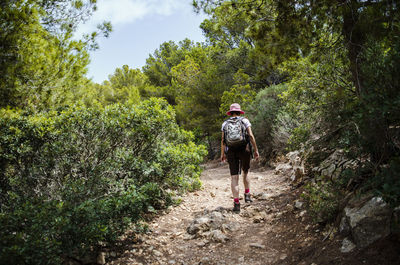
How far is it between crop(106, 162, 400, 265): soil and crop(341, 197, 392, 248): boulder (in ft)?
0.25

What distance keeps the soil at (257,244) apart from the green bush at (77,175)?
1.33 feet

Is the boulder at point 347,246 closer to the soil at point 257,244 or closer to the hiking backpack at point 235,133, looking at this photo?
the soil at point 257,244

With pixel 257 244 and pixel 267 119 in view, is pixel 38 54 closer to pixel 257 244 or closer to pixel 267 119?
pixel 257 244

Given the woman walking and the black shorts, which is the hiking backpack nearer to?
the woman walking

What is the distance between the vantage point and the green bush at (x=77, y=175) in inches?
94.5

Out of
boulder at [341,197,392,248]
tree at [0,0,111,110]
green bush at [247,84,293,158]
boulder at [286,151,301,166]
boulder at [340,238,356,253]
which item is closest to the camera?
boulder at [341,197,392,248]

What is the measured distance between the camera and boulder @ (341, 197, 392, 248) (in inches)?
86.4

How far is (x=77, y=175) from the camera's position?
3693mm

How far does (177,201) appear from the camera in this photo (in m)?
4.93

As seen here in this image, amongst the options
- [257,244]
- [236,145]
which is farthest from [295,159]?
[257,244]

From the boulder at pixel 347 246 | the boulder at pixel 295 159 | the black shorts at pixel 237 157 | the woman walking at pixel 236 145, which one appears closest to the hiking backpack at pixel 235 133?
the woman walking at pixel 236 145

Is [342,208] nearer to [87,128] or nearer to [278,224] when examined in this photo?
[278,224]

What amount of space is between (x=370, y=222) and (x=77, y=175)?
3512mm

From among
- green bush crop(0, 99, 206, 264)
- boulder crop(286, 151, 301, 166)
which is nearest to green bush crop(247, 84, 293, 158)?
boulder crop(286, 151, 301, 166)
